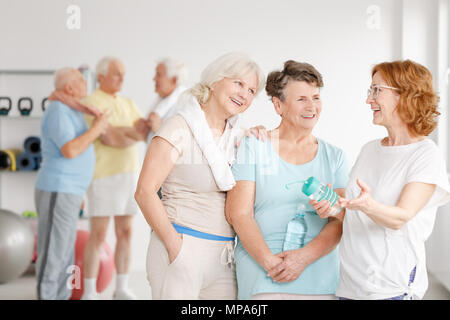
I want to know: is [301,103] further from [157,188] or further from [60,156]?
[60,156]

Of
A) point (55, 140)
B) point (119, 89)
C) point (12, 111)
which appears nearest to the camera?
point (119, 89)

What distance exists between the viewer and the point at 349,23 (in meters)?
1.42

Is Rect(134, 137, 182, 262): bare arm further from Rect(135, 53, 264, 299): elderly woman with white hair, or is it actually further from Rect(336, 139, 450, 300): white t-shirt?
Rect(336, 139, 450, 300): white t-shirt

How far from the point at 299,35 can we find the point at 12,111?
2.27 m

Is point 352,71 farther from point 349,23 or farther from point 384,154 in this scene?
point 384,154

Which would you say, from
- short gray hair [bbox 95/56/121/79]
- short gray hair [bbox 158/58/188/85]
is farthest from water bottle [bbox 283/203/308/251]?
short gray hair [bbox 95/56/121/79]

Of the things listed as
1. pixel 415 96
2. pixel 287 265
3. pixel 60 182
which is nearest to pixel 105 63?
pixel 60 182

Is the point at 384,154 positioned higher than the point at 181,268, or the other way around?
the point at 384,154

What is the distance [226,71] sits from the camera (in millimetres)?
1295

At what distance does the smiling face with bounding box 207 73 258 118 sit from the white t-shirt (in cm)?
35

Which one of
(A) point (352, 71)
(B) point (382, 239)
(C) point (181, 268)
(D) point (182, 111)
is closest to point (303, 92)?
(A) point (352, 71)

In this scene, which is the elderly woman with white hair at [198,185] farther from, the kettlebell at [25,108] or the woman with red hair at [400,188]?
the kettlebell at [25,108]

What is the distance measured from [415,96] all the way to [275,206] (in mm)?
426
